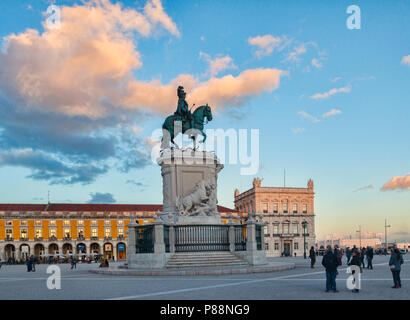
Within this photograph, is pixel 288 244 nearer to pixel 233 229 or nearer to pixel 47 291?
pixel 233 229

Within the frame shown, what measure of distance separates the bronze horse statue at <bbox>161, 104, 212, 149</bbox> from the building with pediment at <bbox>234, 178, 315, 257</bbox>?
5628 centimetres

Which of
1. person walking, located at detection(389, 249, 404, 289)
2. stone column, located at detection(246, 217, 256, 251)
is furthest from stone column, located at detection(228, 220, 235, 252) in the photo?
person walking, located at detection(389, 249, 404, 289)

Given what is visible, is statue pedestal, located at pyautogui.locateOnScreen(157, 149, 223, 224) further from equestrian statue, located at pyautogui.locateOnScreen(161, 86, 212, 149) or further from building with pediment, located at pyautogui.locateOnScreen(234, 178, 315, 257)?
building with pediment, located at pyautogui.locateOnScreen(234, 178, 315, 257)

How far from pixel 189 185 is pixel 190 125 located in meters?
3.31

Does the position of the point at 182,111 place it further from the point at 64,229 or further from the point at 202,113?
the point at 64,229

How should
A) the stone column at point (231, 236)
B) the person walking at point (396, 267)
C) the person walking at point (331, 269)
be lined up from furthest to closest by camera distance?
1. the stone column at point (231, 236)
2. the person walking at point (396, 267)
3. the person walking at point (331, 269)

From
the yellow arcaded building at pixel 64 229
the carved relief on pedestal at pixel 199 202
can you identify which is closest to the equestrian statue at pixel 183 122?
the carved relief on pedestal at pixel 199 202

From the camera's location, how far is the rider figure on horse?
80.1ft

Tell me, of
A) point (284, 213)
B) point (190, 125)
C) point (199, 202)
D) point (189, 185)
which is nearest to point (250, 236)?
point (199, 202)

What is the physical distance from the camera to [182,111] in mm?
24438

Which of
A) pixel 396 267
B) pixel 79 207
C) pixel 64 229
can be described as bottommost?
pixel 64 229

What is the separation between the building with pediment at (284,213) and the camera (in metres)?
80.8

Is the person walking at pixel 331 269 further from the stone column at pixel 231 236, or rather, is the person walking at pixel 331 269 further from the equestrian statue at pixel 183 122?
the equestrian statue at pixel 183 122

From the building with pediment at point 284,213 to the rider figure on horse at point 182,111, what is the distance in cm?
5666
